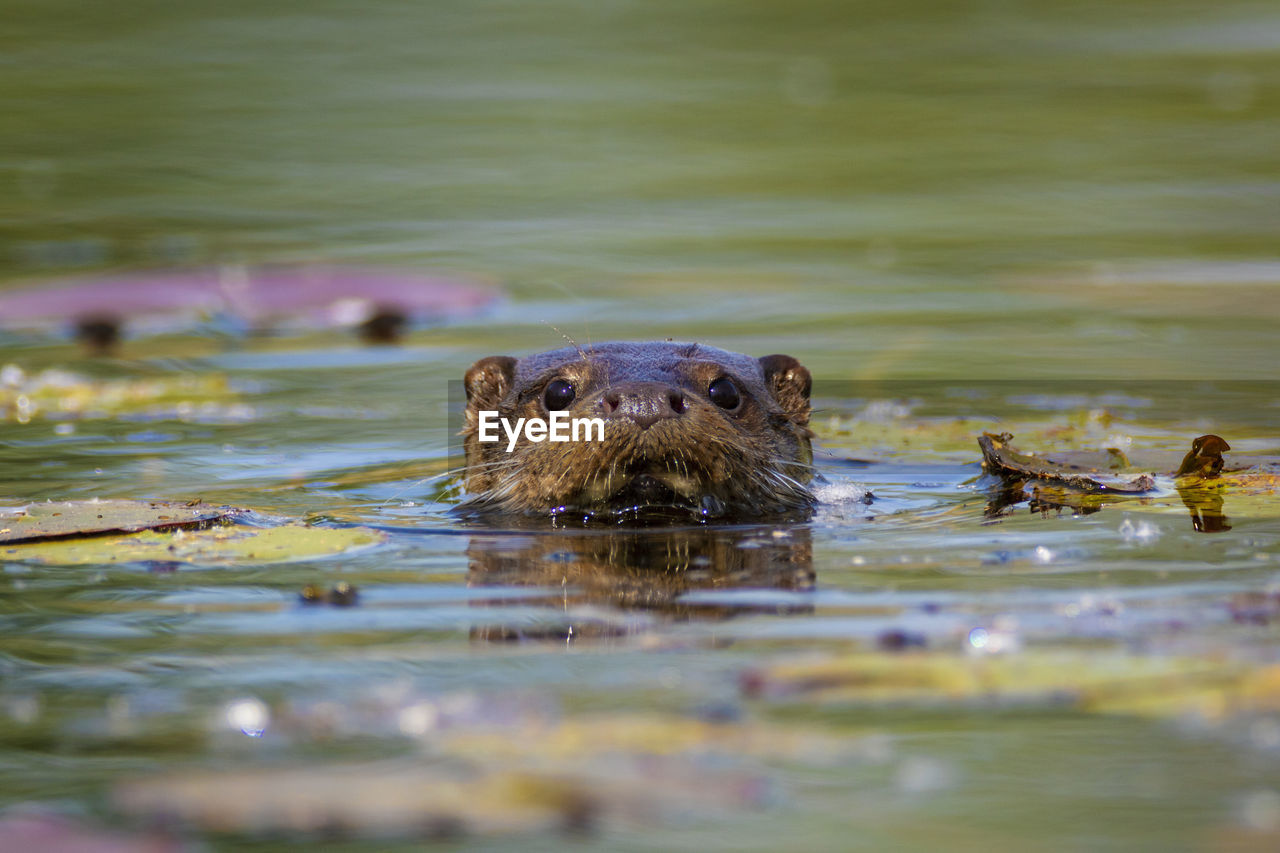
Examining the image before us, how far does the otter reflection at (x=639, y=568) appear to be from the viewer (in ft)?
13.4

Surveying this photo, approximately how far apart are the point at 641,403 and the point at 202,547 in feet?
4.75

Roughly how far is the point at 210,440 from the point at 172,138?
649 centimetres

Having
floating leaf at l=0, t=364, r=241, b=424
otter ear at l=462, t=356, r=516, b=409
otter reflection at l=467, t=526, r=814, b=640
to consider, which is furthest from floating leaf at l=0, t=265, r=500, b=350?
otter reflection at l=467, t=526, r=814, b=640

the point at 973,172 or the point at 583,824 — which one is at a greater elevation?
the point at 973,172

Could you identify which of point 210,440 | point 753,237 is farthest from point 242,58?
point 210,440

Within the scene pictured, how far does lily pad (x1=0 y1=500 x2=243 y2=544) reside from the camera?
491 centimetres

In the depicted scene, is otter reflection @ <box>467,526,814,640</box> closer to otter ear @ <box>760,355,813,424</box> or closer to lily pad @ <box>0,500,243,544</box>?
lily pad @ <box>0,500,243,544</box>

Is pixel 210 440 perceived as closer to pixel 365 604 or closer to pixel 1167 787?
pixel 365 604

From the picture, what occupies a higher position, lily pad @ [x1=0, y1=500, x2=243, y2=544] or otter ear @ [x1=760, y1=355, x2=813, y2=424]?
otter ear @ [x1=760, y1=355, x2=813, y2=424]

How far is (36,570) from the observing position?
4672mm

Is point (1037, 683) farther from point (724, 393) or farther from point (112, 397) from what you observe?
point (112, 397)

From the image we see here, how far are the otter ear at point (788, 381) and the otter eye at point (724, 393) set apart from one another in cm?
67

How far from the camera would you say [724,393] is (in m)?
6.19

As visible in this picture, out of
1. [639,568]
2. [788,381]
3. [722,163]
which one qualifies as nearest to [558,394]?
[788,381]
